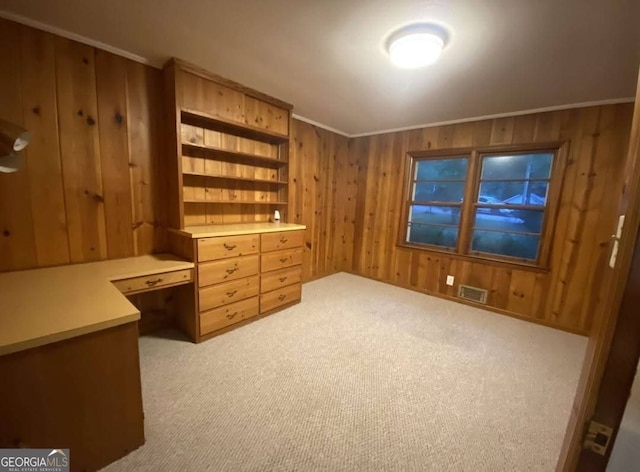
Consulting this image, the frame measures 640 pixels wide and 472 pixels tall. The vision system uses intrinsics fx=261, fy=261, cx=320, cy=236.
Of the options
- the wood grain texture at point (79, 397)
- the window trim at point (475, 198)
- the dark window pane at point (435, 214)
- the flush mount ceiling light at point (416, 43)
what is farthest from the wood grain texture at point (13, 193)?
the dark window pane at point (435, 214)

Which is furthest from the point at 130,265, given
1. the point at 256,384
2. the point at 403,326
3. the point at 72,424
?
the point at 403,326

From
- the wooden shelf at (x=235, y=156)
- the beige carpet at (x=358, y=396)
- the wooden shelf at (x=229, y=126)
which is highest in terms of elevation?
the wooden shelf at (x=229, y=126)

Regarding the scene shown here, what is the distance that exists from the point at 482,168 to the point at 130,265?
12.3 ft

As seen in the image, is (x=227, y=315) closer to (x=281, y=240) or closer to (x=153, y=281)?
(x=153, y=281)

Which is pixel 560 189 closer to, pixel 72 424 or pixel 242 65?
pixel 242 65

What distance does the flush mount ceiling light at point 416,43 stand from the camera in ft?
5.03

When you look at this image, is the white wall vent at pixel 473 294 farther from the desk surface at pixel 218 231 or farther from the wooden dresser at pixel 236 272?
the desk surface at pixel 218 231

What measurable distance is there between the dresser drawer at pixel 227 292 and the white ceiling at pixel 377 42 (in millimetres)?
1841

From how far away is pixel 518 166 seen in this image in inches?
116

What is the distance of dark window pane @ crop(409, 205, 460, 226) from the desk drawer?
2.97 m

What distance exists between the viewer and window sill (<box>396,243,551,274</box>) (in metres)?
2.84

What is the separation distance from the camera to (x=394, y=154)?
3.76 m

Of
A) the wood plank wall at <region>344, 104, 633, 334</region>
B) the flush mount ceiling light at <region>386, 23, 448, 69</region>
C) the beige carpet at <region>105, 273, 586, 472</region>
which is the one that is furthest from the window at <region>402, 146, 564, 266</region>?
the flush mount ceiling light at <region>386, 23, 448, 69</region>

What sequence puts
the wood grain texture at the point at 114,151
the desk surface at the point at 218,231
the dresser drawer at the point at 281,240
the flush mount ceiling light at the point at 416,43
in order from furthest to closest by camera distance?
the dresser drawer at the point at 281,240, the desk surface at the point at 218,231, the wood grain texture at the point at 114,151, the flush mount ceiling light at the point at 416,43
